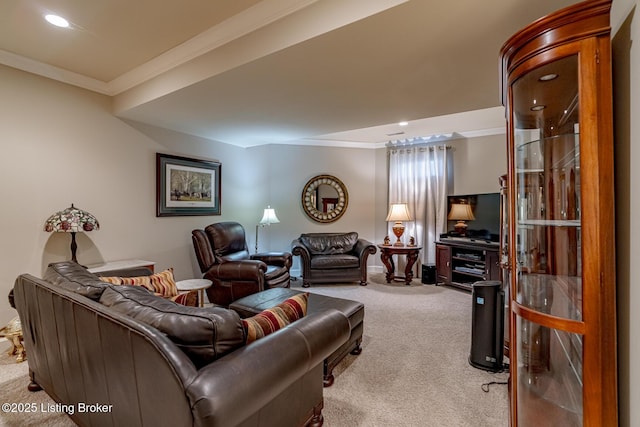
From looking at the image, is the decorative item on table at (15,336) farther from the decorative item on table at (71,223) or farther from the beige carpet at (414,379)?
the beige carpet at (414,379)

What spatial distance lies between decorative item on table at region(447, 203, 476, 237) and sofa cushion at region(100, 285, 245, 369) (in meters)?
4.53

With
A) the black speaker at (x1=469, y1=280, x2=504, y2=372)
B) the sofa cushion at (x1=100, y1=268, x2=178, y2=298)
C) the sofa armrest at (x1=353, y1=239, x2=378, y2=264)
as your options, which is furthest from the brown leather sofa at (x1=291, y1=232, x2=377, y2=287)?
the black speaker at (x1=469, y1=280, x2=504, y2=372)

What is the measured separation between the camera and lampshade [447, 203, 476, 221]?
15.9ft

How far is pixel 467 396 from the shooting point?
2.02 meters

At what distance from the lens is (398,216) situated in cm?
535

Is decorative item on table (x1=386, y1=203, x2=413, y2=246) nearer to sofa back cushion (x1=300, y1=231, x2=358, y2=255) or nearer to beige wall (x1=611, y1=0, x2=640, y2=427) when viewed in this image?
sofa back cushion (x1=300, y1=231, x2=358, y2=255)

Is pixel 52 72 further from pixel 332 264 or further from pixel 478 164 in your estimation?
pixel 478 164

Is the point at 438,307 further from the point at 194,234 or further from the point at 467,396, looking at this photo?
the point at 194,234

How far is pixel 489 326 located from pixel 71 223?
3.73 metres

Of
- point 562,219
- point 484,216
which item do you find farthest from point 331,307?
point 484,216

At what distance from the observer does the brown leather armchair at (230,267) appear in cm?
371

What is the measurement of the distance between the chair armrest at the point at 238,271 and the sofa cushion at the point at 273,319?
199 centimetres
